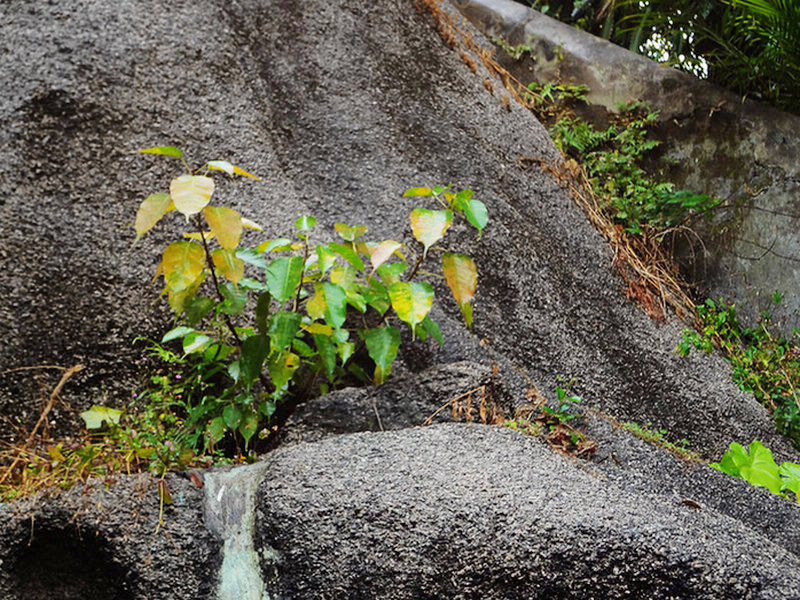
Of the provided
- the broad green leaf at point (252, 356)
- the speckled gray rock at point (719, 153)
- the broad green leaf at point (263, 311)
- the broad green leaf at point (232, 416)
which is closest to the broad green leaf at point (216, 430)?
the broad green leaf at point (232, 416)

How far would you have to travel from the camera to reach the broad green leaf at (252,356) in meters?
2.52

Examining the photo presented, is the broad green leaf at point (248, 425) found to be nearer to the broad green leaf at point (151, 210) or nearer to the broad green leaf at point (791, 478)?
the broad green leaf at point (151, 210)

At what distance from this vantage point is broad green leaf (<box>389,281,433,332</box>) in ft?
8.17

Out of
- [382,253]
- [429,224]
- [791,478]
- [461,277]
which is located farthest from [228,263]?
[791,478]

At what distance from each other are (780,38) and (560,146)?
1458 millimetres

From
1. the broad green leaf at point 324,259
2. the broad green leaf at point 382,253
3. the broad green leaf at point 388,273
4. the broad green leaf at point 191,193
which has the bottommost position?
the broad green leaf at point 388,273

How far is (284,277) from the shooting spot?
8.01 ft

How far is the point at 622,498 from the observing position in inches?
85.0

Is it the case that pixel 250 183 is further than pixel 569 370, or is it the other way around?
pixel 569 370

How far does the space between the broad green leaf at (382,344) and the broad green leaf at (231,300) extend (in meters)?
0.41

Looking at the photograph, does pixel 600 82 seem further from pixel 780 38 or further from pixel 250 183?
pixel 250 183

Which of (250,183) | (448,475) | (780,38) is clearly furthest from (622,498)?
(780,38)

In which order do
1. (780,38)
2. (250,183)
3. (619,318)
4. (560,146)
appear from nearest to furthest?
(250,183), (619,318), (780,38), (560,146)

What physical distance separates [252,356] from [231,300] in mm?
189
